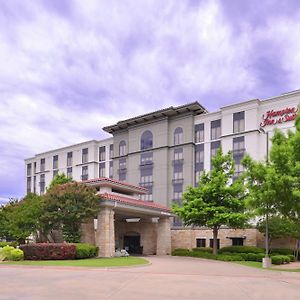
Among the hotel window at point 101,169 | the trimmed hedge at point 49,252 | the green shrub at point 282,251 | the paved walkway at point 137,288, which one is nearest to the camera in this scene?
the paved walkway at point 137,288

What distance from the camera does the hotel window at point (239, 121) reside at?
178 ft

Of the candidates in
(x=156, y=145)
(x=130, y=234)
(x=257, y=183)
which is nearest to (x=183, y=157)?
(x=156, y=145)

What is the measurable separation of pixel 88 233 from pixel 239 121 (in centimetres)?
2805

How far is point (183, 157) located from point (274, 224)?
21413 millimetres

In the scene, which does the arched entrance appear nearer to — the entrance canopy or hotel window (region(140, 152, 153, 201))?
the entrance canopy

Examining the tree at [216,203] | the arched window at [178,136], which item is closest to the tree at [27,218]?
the tree at [216,203]

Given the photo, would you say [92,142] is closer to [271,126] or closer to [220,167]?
[271,126]

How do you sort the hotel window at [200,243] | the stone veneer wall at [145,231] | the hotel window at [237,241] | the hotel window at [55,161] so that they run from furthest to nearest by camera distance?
the hotel window at [55,161]
the hotel window at [200,243]
the hotel window at [237,241]
the stone veneer wall at [145,231]

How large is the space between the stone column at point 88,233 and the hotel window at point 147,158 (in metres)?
27.1

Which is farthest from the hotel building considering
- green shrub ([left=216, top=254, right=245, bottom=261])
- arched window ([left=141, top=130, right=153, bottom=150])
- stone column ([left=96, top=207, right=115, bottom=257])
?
stone column ([left=96, top=207, right=115, bottom=257])

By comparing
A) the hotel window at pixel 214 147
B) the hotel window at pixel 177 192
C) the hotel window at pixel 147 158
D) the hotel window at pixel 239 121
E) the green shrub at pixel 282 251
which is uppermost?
the hotel window at pixel 239 121

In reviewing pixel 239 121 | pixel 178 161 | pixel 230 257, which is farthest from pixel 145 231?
pixel 239 121

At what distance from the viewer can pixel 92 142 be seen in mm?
75250

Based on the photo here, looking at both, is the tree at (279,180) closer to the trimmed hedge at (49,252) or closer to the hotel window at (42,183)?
the trimmed hedge at (49,252)
